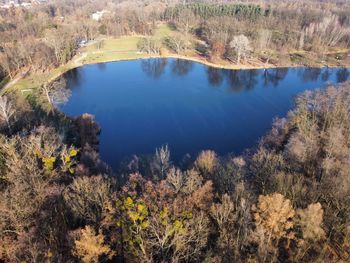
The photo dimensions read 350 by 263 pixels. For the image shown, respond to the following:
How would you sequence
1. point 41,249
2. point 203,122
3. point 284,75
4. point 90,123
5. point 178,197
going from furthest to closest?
point 284,75 < point 203,122 < point 90,123 < point 178,197 < point 41,249

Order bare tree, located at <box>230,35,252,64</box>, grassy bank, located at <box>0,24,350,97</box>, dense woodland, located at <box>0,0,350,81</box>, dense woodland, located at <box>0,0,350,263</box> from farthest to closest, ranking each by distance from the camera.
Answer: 1. grassy bank, located at <box>0,24,350,97</box>
2. dense woodland, located at <box>0,0,350,81</box>
3. bare tree, located at <box>230,35,252,64</box>
4. dense woodland, located at <box>0,0,350,263</box>

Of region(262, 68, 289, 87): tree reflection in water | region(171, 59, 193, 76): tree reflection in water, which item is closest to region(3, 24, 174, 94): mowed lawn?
region(171, 59, 193, 76): tree reflection in water

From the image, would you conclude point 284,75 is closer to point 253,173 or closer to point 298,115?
point 298,115

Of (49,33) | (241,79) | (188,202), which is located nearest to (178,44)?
(241,79)

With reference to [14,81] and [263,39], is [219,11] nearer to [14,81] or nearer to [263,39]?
[263,39]

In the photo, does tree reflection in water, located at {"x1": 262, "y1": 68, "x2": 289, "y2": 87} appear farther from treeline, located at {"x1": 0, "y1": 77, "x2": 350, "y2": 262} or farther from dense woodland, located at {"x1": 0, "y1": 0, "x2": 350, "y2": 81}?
treeline, located at {"x1": 0, "y1": 77, "x2": 350, "y2": 262}

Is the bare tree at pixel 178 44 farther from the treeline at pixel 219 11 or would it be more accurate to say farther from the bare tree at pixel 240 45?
the treeline at pixel 219 11

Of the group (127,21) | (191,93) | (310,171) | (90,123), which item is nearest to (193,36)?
(127,21)
